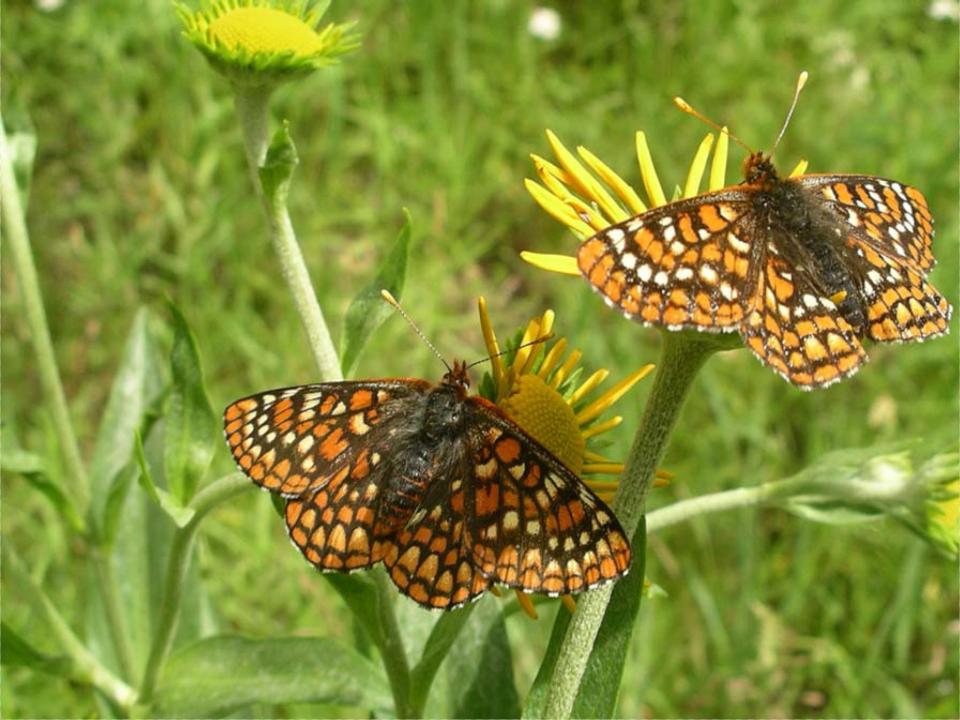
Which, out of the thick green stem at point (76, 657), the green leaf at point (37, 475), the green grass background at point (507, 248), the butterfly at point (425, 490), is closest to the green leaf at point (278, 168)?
the butterfly at point (425, 490)

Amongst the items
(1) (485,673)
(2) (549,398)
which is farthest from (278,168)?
(1) (485,673)

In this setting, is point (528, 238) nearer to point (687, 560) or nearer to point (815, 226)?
point (687, 560)

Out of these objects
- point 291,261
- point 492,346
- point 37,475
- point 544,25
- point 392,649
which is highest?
point 544,25

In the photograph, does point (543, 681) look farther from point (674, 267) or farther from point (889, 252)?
point (889, 252)

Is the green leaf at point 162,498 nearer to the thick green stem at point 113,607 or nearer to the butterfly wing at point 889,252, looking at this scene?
the thick green stem at point 113,607

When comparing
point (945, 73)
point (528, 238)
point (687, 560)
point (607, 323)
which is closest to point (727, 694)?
point (687, 560)
